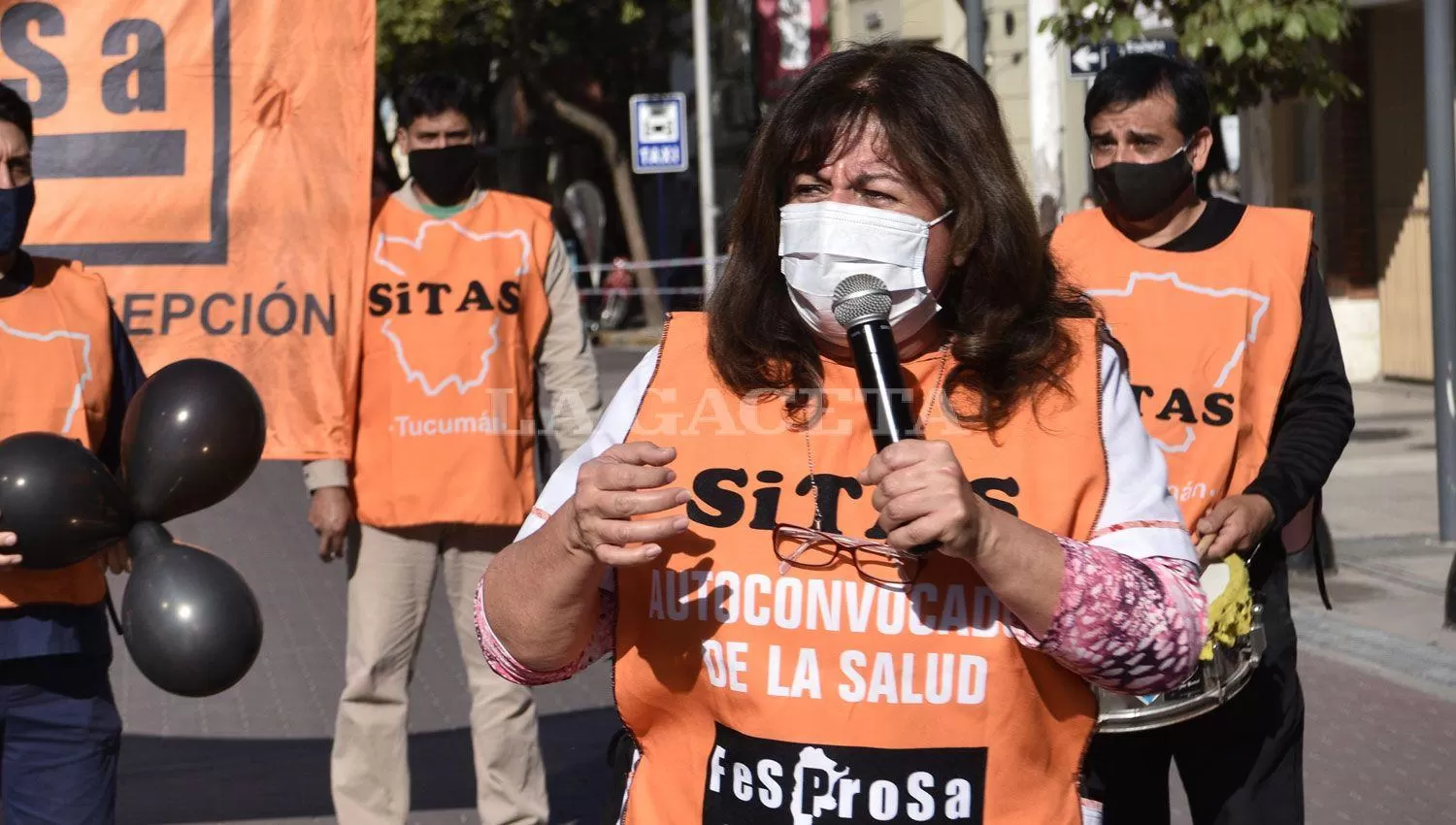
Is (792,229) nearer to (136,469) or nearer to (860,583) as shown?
(860,583)

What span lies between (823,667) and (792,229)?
1.88 ft

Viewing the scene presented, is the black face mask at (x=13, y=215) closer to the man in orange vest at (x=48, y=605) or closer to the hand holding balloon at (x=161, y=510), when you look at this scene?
the man in orange vest at (x=48, y=605)

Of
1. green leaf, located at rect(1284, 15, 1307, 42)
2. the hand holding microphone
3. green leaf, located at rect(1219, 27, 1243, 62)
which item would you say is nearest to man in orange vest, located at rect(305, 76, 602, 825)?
the hand holding microphone

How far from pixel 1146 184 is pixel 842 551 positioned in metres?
2.01

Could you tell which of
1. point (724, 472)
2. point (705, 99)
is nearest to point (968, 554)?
point (724, 472)

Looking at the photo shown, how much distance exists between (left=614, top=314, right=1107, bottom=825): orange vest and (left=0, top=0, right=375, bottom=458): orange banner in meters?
2.41

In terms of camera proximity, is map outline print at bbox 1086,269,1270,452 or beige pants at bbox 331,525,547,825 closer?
map outline print at bbox 1086,269,1270,452

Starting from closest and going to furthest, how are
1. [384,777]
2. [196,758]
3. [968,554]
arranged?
[968,554] → [384,777] → [196,758]

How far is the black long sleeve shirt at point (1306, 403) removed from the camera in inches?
153

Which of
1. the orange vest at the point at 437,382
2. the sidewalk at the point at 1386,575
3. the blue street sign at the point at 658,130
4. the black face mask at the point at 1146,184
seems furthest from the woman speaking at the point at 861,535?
the blue street sign at the point at 658,130

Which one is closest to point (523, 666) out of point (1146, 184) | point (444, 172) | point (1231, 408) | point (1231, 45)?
point (1231, 408)

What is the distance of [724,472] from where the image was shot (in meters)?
2.44

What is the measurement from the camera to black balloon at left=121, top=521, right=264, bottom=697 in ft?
11.5

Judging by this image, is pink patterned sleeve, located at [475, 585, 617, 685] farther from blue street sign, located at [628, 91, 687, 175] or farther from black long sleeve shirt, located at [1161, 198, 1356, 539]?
blue street sign, located at [628, 91, 687, 175]
